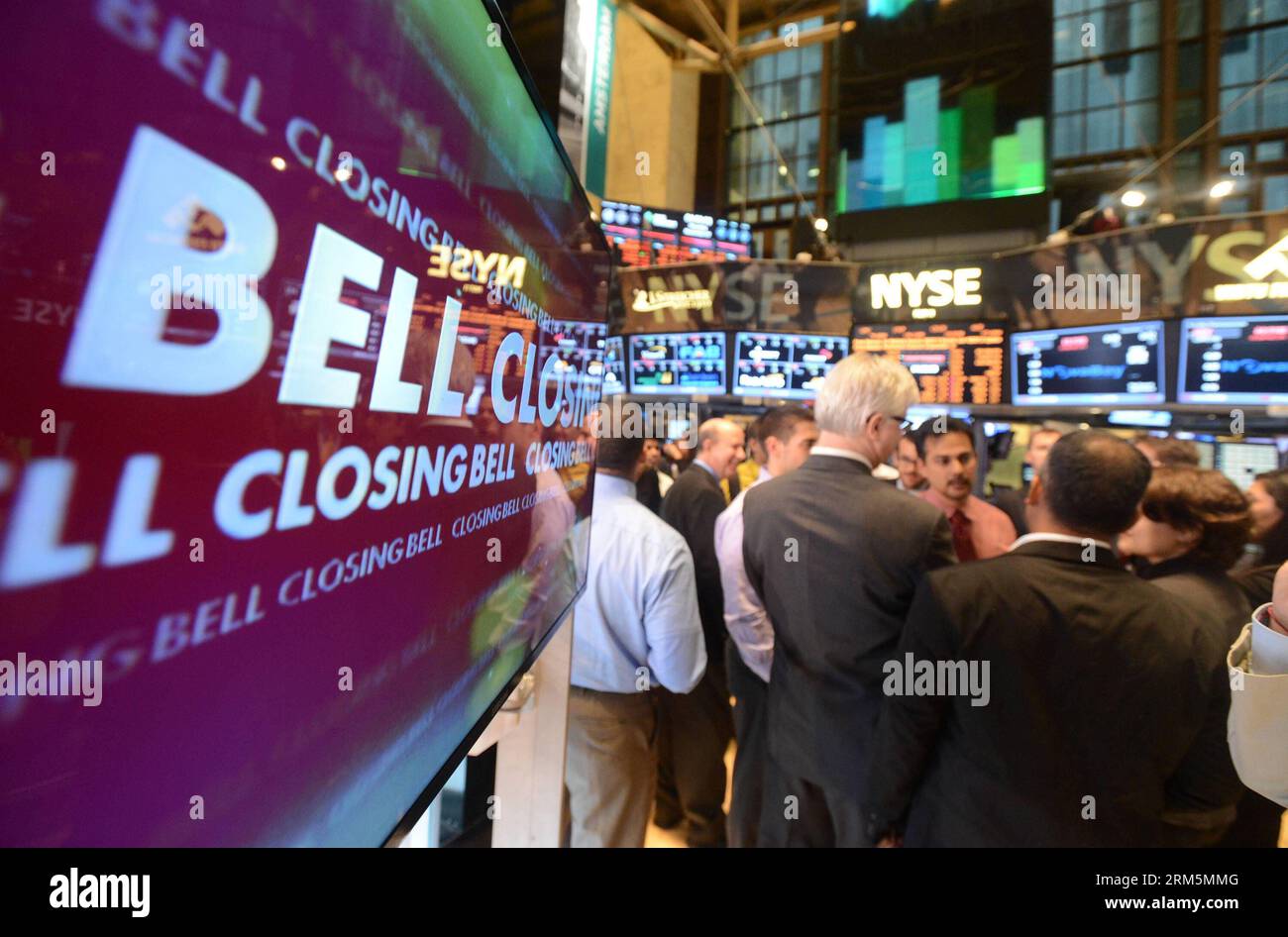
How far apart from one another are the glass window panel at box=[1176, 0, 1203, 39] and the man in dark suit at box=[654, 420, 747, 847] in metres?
9.63

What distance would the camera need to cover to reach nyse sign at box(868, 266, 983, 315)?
433 centimetres

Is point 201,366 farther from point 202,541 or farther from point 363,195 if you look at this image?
point 363,195

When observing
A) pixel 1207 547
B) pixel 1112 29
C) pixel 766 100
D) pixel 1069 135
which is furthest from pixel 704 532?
pixel 766 100

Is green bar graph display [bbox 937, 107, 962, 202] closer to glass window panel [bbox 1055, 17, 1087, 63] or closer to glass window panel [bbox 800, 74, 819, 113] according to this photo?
glass window panel [bbox 1055, 17, 1087, 63]

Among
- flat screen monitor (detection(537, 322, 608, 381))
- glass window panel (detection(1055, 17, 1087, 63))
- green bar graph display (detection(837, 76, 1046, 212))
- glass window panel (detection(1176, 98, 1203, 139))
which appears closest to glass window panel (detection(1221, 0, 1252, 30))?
glass window panel (detection(1176, 98, 1203, 139))

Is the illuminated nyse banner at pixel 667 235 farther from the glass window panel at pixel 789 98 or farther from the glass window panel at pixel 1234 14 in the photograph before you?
the glass window panel at pixel 1234 14

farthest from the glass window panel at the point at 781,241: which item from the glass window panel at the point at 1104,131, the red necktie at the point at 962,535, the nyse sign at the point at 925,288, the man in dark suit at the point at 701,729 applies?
the man in dark suit at the point at 701,729

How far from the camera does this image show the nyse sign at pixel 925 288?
4332mm

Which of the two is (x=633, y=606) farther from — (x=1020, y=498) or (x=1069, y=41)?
(x=1069, y=41)

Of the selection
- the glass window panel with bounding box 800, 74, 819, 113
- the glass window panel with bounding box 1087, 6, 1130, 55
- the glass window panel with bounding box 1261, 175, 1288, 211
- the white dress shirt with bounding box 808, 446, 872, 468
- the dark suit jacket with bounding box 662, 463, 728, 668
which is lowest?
the dark suit jacket with bounding box 662, 463, 728, 668

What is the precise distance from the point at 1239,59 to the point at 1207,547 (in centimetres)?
932

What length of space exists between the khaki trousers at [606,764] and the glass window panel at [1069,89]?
10.4m

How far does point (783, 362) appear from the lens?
15.9 ft
